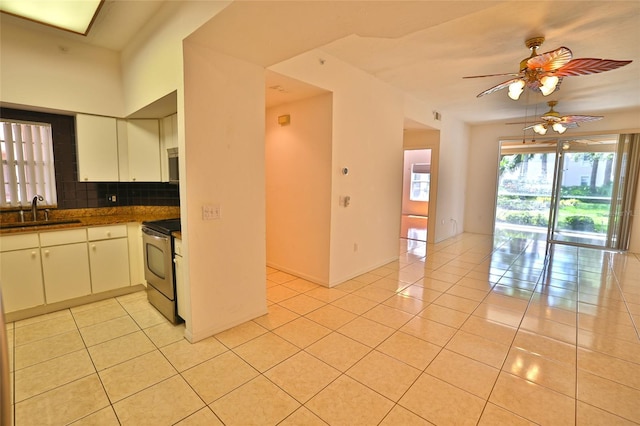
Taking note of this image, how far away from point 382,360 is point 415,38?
3072mm

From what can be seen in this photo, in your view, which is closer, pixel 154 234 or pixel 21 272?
pixel 21 272

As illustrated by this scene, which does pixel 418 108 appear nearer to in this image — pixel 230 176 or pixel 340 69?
pixel 340 69

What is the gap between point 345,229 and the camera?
4.05 meters

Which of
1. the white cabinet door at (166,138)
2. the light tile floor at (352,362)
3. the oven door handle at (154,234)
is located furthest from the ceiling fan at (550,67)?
the oven door handle at (154,234)

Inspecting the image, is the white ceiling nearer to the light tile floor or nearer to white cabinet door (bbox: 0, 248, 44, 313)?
white cabinet door (bbox: 0, 248, 44, 313)

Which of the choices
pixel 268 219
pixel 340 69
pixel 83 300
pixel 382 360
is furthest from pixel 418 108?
pixel 83 300

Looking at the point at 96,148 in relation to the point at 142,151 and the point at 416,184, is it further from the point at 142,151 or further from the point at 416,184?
the point at 416,184

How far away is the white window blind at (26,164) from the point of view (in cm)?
325

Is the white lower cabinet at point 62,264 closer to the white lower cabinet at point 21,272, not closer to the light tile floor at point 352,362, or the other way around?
the white lower cabinet at point 21,272

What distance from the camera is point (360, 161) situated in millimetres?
4176

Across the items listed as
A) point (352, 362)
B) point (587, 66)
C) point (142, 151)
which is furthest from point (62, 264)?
point (587, 66)

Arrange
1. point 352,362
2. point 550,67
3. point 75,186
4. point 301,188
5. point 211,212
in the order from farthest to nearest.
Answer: point 301,188 < point 75,186 < point 550,67 < point 211,212 < point 352,362

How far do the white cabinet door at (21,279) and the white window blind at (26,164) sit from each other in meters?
0.81

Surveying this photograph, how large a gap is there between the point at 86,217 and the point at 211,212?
89.1 inches
